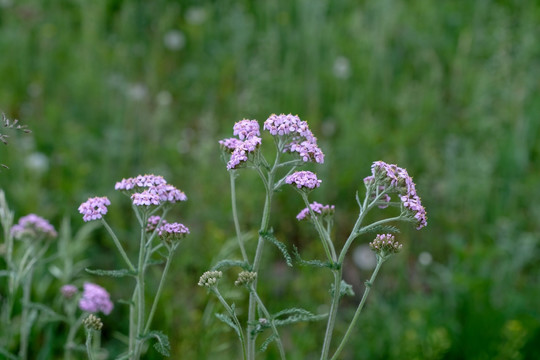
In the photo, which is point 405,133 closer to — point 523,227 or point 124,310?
point 523,227

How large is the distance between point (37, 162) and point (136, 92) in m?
0.95

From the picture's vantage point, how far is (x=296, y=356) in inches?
105

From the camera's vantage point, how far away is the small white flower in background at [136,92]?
14.8 feet

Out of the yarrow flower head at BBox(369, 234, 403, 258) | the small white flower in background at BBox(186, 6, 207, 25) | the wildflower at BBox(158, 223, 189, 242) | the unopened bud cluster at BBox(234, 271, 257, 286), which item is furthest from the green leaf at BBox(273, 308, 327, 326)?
the small white flower in background at BBox(186, 6, 207, 25)

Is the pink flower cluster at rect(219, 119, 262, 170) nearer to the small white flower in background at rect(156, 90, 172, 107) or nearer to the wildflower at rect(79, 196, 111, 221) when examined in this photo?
the wildflower at rect(79, 196, 111, 221)

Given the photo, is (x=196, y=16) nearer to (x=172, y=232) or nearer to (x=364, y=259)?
(x=364, y=259)

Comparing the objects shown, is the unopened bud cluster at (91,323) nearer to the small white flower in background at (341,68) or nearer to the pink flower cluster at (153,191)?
the pink flower cluster at (153,191)

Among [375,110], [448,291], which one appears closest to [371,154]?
[375,110]

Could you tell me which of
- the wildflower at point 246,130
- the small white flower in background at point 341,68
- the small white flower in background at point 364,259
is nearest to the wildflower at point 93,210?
the wildflower at point 246,130

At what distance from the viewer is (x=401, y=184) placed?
1551mm

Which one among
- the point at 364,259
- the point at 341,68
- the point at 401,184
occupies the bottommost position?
the point at 401,184

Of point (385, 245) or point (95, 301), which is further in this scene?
point (95, 301)

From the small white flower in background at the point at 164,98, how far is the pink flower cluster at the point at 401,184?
9.99 feet

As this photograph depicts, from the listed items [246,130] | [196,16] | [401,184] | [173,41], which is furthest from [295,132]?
[196,16]
